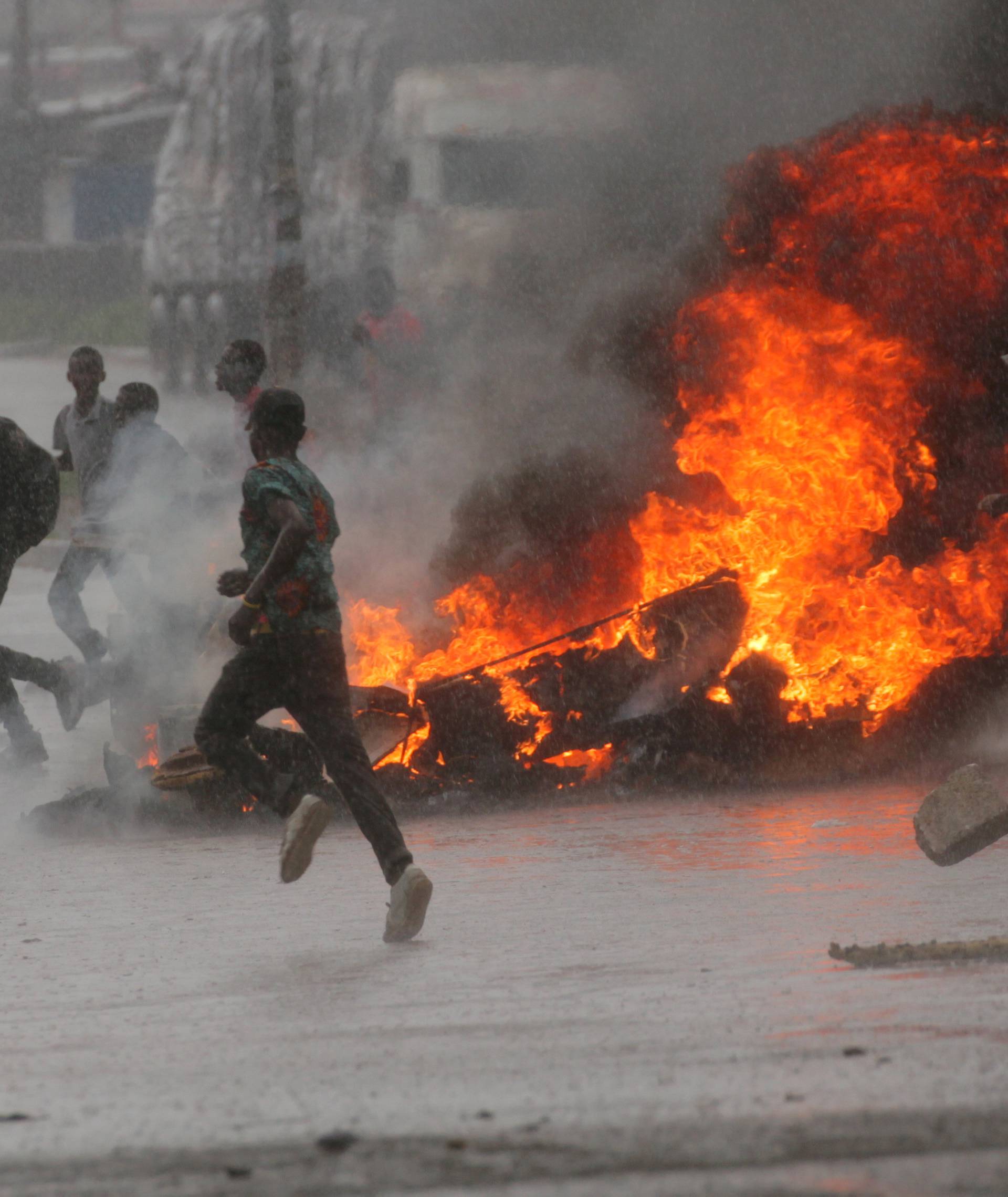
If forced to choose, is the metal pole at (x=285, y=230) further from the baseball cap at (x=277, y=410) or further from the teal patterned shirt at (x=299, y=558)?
the teal patterned shirt at (x=299, y=558)

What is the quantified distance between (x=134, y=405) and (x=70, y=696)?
1.65 meters

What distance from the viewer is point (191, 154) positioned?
32.2 metres

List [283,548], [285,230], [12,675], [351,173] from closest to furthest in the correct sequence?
[283,548] → [12,675] → [285,230] → [351,173]

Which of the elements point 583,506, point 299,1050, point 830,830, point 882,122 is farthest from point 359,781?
point 882,122

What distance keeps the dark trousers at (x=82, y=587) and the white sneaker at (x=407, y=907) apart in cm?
488

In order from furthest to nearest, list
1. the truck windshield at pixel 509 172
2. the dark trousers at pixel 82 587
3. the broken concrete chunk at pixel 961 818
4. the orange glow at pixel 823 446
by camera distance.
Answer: the truck windshield at pixel 509 172, the dark trousers at pixel 82 587, the orange glow at pixel 823 446, the broken concrete chunk at pixel 961 818

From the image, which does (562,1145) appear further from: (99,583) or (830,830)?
(99,583)

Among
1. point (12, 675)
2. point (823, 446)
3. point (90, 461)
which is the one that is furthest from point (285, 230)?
Answer: point (823, 446)

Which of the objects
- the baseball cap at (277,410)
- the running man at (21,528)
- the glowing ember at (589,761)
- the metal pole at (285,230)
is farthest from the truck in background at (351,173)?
the baseball cap at (277,410)

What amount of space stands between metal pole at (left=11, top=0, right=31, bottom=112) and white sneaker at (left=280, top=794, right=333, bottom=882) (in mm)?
40650

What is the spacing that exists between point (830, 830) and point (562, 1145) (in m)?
4.50

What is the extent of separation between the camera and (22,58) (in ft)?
143

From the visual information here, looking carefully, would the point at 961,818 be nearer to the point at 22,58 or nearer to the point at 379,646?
the point at 379,646

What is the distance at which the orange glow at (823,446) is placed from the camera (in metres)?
9.86
